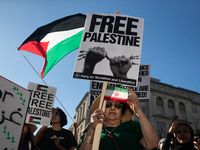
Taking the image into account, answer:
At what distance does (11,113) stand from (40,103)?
8.65 ft

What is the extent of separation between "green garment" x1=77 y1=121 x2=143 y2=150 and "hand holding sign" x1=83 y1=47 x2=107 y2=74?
91cm

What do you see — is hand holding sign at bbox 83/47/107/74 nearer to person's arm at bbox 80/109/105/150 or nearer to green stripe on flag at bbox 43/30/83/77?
person's arm at bbox 80/109/105/150

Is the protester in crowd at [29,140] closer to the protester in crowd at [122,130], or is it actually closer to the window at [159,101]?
the protester in crowd at [122,130]

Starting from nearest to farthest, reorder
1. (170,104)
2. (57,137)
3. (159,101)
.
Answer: (57,137), (159,101), (170,104)

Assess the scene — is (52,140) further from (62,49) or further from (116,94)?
(62,49)

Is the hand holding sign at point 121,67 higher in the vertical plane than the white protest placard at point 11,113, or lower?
higher

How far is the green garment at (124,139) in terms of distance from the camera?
94.2 inches

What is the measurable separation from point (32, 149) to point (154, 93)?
38.9 meters

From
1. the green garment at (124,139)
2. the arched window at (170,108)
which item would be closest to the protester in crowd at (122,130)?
the green garment at (124,139)

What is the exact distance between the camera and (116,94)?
2.54m

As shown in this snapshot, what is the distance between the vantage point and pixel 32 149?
3.82m

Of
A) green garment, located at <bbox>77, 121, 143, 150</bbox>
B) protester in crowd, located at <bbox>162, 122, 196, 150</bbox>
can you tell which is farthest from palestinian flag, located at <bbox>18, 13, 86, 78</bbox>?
protester in crowd, located at <bbox>162, 122, 196, 150</bbox>

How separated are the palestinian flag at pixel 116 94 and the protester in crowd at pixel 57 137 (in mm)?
1810

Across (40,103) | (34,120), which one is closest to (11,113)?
(34,120)
